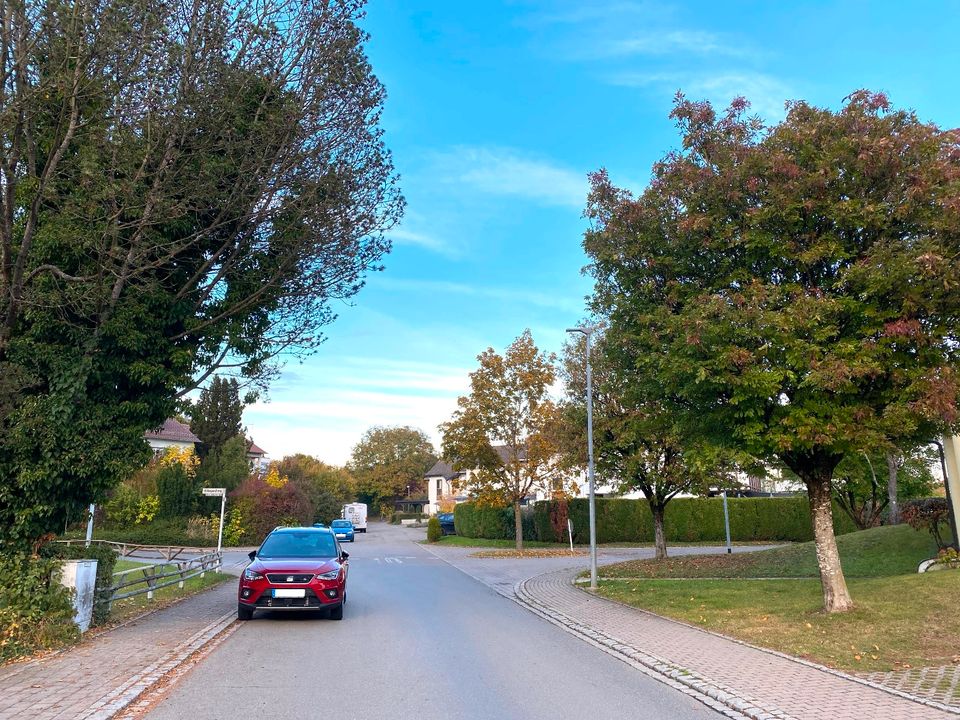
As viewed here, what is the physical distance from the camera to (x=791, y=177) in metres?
10.8

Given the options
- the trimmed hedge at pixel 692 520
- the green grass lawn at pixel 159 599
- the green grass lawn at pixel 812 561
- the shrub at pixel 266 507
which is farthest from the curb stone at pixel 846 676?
the shrub at pixel 266 507

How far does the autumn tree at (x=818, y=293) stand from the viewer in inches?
396

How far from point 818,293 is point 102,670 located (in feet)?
34.9

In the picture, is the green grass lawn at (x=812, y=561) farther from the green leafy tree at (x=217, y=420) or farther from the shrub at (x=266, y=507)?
the green leafy tree at (x=217, y=420)

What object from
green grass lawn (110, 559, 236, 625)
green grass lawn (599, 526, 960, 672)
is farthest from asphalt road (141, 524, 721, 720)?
green grass lawn (599, 526, 960, 672)

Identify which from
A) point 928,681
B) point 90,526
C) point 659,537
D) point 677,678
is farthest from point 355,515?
point 928,681

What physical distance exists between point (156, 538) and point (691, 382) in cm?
3488

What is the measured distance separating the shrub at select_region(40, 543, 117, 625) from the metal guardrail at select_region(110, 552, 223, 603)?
0.65ft

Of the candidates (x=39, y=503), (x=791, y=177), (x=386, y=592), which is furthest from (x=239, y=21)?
(x=386, y=592)

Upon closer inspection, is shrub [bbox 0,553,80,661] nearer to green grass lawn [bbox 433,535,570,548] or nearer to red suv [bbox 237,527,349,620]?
red suv [bbox 237,527,349,620]

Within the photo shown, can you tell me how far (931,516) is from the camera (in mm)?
16906

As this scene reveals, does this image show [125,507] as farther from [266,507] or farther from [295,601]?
[295,601]

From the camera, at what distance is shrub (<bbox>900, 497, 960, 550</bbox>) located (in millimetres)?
16875

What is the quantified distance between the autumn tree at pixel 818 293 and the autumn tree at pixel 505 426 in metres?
21.6
